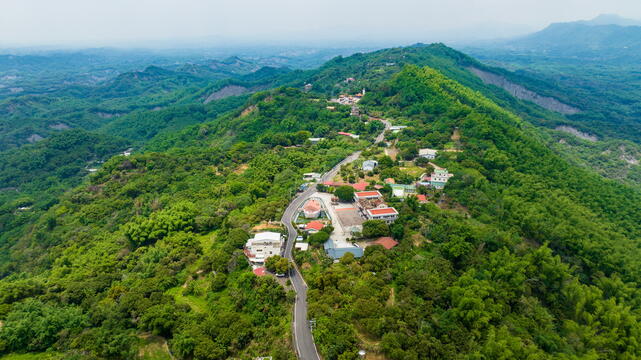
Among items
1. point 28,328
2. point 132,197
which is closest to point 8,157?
point 132,197

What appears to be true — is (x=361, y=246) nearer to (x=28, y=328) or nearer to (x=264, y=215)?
(x=264, y=215)

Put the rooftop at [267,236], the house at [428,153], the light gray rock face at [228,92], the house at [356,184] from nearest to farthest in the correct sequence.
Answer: the rooftop at [267,236], the house at [356,184], the house at [428,153], the light gray rock face at [228,92]

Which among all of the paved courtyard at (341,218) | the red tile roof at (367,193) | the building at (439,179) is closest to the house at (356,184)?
the red tile roof at (367,193)

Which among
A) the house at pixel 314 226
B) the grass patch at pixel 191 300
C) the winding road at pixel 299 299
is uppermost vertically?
the house at pixel 314 226

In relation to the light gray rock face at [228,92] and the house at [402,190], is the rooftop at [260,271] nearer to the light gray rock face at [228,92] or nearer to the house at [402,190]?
the house at [402,190]

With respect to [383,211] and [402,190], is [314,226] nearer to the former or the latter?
[383,211]

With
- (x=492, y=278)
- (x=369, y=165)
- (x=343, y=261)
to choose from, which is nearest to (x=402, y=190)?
(x=369, y=165)

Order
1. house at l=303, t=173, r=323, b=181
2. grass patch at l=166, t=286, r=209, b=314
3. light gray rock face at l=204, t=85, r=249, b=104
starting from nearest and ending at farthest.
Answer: grass patch at l=166, t=286, r=209, b=314, house at l=303, t=173, r=323, b=181, light gray rock face at l=204, t=85, r=249, b=104

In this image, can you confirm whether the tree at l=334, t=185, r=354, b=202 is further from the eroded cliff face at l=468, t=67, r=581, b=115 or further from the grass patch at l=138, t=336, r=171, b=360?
the eroded cliff face at l=468, t=67, r=581, b=115

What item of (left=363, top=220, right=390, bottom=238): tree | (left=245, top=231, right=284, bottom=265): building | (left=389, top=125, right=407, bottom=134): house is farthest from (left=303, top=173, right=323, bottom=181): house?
(left=389, top=125, right=407, bottom=134): house

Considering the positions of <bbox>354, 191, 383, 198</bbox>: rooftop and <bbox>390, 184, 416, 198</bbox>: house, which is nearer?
<bbox>354, 191, 383, 198</bbox>: rooftop
